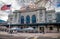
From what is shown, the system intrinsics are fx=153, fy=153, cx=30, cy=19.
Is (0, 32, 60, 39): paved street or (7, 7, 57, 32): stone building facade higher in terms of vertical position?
(7, 7, 57, 32): stone building facade

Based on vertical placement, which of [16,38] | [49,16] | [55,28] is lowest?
[16,38]

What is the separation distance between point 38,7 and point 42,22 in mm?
598

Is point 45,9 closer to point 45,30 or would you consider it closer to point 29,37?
point 45,30

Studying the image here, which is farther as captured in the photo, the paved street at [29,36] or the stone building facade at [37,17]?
the stone building facade at [37,17]

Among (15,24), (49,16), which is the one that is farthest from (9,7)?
(49,16)

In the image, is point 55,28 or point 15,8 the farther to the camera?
point 15,8

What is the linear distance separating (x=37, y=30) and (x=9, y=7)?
1.45m

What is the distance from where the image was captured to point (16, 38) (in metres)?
5.73

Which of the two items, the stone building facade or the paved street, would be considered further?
the stone building facade

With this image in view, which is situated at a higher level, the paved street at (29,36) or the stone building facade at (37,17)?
the stone building facade at (37,17)

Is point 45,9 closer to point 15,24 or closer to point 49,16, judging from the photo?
point 49,16

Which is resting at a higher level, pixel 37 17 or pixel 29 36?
pixel 37 17

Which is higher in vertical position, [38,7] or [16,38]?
[38,7]

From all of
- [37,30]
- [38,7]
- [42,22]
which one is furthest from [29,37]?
[38,7]
